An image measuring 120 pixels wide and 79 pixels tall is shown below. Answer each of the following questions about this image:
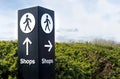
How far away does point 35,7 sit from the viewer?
5.95 m

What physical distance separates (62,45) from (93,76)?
2.06 m

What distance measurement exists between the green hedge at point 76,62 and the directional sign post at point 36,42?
1.18 metres

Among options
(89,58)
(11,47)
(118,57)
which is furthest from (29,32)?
(118,57)

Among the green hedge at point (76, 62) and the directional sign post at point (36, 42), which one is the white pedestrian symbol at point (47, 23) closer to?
the directional sign post at point (36, 42)

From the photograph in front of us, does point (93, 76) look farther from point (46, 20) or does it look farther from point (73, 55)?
point (46, 20)

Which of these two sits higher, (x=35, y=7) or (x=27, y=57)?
(x=35, y=7)

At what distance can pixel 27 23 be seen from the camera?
5984 mm

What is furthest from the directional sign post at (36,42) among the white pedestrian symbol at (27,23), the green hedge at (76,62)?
the green hedge at (76,62)

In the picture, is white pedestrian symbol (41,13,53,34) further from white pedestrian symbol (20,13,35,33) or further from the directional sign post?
white pedestrian symbol (20,13,35,33)

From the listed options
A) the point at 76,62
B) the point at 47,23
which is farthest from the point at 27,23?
the point at 76,62

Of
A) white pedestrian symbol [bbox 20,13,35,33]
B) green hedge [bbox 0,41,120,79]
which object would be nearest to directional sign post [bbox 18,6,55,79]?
white pedestrian symbol [bbox 20,13,35,33]

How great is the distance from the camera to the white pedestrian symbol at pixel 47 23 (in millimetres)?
6002

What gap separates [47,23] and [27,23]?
11.9 inches

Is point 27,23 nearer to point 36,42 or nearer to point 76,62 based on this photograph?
point 36,42
